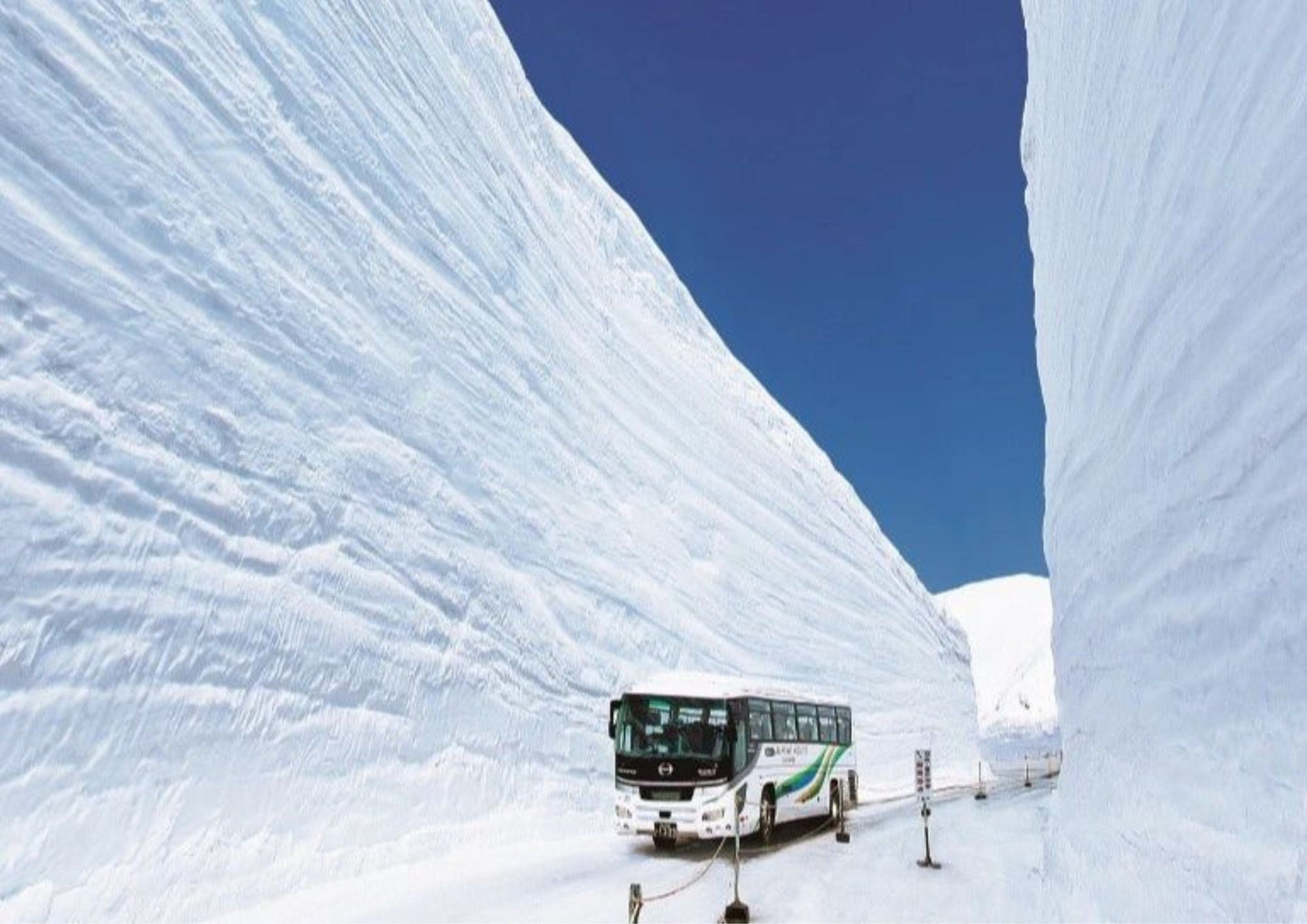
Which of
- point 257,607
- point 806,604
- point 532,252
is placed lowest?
point 257,607

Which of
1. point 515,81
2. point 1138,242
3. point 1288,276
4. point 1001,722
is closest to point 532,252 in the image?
point 515,81

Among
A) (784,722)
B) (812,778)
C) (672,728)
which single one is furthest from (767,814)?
(812,778)

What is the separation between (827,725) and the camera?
1706 cm

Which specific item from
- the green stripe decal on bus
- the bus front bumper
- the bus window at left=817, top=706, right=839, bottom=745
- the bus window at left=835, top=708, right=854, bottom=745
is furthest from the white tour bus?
the bus window at left=835, top=708, right=854, bottom=745

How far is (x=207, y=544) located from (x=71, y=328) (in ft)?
8.04

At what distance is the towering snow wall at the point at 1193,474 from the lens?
3969 millimetres

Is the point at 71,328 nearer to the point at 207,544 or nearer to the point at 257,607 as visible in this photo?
the point at 207,544

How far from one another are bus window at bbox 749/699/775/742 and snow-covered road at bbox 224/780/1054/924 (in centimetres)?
150

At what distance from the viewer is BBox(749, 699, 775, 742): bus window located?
12.8m

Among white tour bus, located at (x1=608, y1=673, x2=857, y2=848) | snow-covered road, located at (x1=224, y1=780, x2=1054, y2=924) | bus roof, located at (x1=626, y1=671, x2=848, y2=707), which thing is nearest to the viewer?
snow-covered road, located at (x1=224, y1=780, x2=1054, y2=924)

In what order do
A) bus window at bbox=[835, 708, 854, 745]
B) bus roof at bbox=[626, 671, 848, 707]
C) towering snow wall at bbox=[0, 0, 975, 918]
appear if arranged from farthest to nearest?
bus window at bbox=[835, 708, 854, 745]
bus roof at bbox=[626, 671, 848, 707]
towering snow wall at bbox=[0, 0, 975, 918]

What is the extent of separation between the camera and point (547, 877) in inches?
419

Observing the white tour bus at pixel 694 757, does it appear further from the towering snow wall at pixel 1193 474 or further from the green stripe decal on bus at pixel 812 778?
the towering snow wall at pixel 1193 474

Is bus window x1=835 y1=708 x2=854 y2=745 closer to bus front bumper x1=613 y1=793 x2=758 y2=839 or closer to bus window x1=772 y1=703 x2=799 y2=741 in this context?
bus window x1=772 y1=703 x2=799 y2=741
